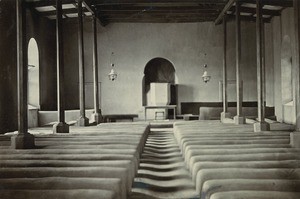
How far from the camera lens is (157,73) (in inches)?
703

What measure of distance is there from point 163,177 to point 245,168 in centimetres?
209

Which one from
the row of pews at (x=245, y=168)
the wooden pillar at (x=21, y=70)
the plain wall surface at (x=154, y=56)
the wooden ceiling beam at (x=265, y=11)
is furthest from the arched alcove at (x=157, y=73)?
the wooden pillar at (x=21, y=70)

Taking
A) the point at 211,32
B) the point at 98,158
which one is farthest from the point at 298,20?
the point at 211,32

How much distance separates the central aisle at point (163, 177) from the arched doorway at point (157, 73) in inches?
382

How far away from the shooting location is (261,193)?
8.70 feet

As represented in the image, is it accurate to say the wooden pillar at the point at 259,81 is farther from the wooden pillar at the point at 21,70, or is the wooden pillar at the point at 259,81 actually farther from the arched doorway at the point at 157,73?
the arched doorway at the point at 157,73

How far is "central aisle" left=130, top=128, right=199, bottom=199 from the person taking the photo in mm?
4524

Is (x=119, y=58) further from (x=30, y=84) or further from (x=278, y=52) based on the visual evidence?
(x=278, y=52)

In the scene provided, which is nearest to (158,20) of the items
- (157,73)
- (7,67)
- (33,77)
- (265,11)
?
(157,73)

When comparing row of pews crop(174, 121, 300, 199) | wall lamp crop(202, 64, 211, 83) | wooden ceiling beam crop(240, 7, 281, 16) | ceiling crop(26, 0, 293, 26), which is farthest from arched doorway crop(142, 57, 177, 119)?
row of pews crop(174, 121, 300, 199)

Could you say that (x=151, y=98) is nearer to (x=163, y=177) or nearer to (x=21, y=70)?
(x=21, y=70)

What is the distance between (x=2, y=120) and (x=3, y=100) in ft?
2.09

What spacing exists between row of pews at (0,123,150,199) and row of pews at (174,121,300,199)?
2.63ft

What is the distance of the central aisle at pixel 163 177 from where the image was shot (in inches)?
178
